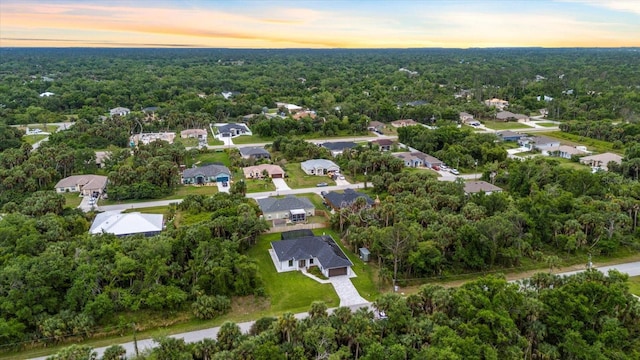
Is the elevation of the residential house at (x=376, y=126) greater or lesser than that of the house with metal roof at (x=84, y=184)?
greater

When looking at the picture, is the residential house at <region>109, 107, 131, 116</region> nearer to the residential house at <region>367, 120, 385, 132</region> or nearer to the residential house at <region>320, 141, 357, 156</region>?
the residential house at <region>320, 141, 357, 156</region>

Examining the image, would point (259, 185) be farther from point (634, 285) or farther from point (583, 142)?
point (583, 142)

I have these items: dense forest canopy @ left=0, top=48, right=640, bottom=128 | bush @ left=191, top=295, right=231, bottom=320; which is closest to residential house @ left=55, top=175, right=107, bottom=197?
bush @ left=191, top=295, right=231, bottom=320

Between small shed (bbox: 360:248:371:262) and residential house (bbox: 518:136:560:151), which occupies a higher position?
residential house (bbox: 518:136:560:151)

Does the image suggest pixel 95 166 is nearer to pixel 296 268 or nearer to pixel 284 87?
pixel 296 268

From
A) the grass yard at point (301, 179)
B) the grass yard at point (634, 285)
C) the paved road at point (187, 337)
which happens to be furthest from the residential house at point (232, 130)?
the grass yard at point (634, 285)

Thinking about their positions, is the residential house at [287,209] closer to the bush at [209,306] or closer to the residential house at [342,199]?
the residential house at [342,199]

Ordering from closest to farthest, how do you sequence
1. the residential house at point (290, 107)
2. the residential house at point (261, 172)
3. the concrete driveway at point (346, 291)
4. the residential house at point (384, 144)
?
the concrete driveway at point (346, 291) < the residential house at point (261, 172) < the residential house at point (384, 144) < the residential house at point (290, 107)
